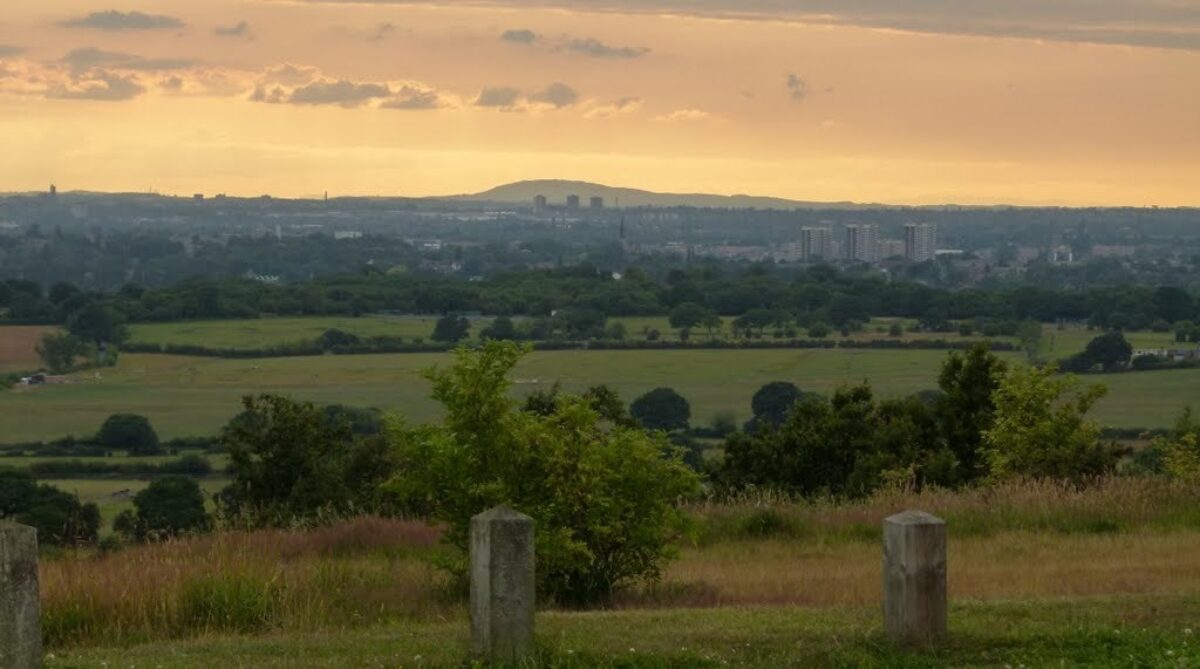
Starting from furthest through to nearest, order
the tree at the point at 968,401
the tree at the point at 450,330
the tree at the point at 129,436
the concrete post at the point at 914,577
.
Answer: the tree at the point at 450,330 < the tree at the point at 129,436 < the tree at the point at 968,401 < the concrete post at the point at 914,577

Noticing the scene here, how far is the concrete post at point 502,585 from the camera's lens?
10.2 m

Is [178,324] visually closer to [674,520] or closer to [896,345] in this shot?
[896,345]

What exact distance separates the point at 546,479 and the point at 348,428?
15925 mm

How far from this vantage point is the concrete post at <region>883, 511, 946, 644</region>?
10555 millimetres

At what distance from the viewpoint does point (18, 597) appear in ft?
32.4

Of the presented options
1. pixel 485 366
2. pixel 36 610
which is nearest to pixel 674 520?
pixel 485 366

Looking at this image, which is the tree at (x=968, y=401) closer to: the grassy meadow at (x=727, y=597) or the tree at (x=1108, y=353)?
the grassy meadow at (x=727, y=597)

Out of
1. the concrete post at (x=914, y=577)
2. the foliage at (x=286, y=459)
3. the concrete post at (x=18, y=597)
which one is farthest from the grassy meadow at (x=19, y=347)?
the concrete post at (x=914, y=577)

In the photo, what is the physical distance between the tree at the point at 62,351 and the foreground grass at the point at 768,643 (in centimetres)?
9238

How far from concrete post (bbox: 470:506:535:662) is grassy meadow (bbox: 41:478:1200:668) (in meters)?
0.27

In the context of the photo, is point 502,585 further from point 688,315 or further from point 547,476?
point 688,315

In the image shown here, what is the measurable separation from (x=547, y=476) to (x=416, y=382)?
74836mm

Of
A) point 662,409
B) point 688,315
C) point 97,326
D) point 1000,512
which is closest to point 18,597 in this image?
point 1000,512

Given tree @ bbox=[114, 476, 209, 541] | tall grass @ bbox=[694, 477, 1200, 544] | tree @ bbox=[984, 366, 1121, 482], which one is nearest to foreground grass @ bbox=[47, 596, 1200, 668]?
tall grass @ bbox=[694, 477, 1200, 544]
